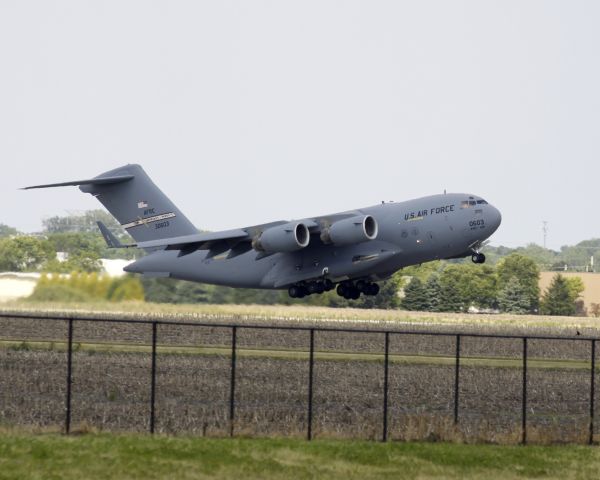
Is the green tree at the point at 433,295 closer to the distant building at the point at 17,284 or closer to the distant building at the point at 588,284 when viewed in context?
the distant building at the point at 588,284

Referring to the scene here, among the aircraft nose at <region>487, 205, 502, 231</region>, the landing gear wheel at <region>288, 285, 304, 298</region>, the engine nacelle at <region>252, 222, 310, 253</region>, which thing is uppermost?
the aircraft nose at <region>487, 205, 502, 231</region>

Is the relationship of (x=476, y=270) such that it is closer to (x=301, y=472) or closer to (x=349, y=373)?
(x=349, y=373)

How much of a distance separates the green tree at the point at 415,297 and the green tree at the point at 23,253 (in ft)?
53.3

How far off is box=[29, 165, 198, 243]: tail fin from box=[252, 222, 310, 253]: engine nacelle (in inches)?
265

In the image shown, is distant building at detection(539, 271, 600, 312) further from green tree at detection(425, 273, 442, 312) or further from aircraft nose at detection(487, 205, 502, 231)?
aircraft nose at detection(487, 205, 502, 231)

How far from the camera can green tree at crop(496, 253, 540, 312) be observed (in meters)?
66.2

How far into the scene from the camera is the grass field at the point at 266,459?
17547mm

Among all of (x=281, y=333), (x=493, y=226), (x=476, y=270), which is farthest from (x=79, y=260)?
(x=476, y=270)

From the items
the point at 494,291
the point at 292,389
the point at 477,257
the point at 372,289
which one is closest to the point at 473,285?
the point at 494,291

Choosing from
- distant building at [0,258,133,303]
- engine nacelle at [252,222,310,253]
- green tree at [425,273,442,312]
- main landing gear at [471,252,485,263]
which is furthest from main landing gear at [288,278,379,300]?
green tree at [425,273,442,312]

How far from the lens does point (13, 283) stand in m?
44.8

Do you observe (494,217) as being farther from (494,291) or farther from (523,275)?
(523,275)

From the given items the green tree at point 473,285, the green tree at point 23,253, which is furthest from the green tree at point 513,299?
the green tree at point 23,253

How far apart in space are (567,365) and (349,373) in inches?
309
